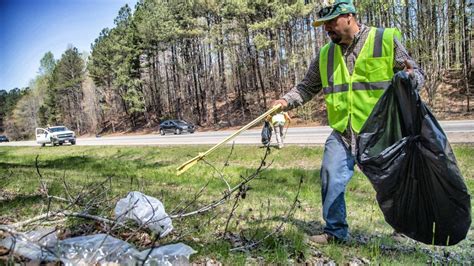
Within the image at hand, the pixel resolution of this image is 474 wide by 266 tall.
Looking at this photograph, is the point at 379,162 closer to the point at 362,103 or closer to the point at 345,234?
the point at 362,103

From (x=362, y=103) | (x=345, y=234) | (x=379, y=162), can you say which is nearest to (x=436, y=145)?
(x=379, y=162)

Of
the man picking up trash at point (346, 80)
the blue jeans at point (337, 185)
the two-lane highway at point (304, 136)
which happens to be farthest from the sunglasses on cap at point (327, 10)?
the two-lane highway at point (304, 136)

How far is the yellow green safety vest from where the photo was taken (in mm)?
3215

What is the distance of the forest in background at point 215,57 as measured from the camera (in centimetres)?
2238

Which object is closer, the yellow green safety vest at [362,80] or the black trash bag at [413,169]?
the black trash bag at [413,169]

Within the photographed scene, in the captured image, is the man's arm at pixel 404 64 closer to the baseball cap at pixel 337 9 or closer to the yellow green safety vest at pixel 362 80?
the yellow green safety vest at pixel 362 80

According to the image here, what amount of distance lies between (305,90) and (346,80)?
636mm

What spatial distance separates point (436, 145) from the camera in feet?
8.85

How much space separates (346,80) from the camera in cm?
337

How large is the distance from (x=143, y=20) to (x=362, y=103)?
42763mm

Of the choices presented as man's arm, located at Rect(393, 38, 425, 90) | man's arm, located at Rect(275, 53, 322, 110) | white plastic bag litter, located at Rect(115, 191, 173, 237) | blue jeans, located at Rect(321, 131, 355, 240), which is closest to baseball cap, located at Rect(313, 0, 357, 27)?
man's arm, located at Rect(393, 38, 425, 90)

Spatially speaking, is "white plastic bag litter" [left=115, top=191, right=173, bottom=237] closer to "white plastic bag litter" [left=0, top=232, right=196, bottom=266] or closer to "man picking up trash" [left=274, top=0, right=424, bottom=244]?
"white plastic bag litter" [left=0, top=232, right=196, bottom=266]

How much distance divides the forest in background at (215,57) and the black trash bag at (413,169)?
55.1 ft

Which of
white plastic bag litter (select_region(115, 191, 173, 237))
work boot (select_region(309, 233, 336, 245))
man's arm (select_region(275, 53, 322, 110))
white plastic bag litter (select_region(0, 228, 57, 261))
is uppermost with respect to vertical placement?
man's arm (select_region(275, 53, 322, 110))
